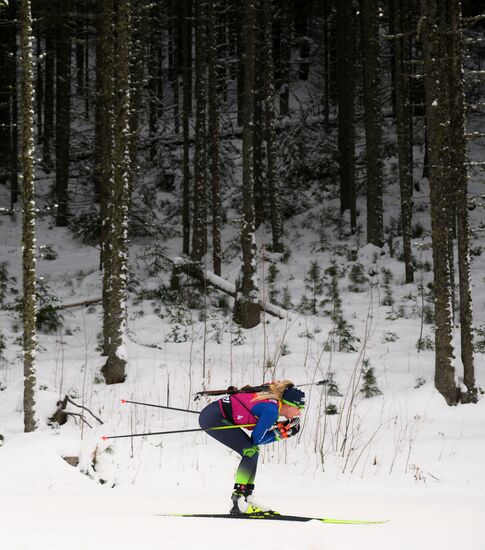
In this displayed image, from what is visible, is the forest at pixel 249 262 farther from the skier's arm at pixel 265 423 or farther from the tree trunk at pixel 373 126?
the skier's arm at pixel 265 423

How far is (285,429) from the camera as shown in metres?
5.55

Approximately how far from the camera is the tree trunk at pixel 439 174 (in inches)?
442

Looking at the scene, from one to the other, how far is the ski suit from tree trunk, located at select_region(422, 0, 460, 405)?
674cm

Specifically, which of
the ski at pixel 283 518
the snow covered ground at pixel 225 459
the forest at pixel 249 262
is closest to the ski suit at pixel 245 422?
the ski at pixel 283 518

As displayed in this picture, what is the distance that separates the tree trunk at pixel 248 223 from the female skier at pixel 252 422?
9866mm

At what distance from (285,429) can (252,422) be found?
0.33 metres

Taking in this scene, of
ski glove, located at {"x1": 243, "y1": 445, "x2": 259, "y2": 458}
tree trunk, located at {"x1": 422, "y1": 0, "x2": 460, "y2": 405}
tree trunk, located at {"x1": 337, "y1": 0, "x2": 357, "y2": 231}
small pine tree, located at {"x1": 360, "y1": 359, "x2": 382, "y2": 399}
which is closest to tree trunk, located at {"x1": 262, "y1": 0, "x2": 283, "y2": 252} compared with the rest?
tree trunk, located at {"x1": 337, "y1": 0, "x2": 357, "y2": 231}

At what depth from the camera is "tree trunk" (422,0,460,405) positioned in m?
11.2

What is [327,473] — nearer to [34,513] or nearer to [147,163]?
[34,513]

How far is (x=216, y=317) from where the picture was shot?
16.5 metres

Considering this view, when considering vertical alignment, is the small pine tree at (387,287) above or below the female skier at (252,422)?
below

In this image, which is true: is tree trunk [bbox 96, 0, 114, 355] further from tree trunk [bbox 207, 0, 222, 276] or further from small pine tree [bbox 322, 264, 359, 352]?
tree trunk [bbox 207, 0, 222, 276]

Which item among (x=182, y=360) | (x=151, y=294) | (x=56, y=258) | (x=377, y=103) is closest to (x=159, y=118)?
(x=56, y=258)

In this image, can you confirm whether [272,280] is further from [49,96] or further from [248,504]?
[49,96]
